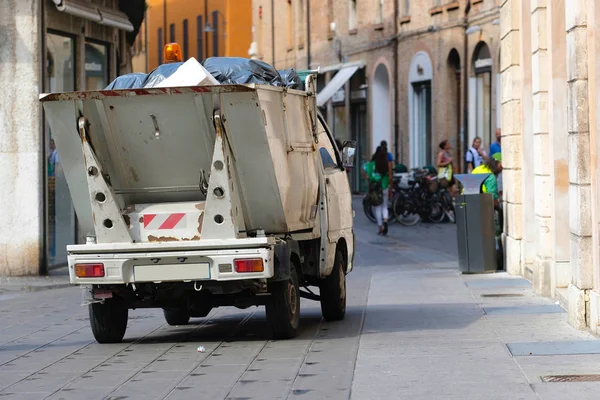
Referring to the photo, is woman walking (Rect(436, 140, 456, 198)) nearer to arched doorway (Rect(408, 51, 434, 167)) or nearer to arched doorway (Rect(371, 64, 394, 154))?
arched doorway (Rect(408, 51, 434, 167))

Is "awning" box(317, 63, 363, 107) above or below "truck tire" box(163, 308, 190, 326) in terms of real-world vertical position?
above

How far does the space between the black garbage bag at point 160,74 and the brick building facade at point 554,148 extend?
11.3 feet

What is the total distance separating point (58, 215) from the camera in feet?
67.3

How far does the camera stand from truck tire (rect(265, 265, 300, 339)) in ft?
37.4

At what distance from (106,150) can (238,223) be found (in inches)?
49.4

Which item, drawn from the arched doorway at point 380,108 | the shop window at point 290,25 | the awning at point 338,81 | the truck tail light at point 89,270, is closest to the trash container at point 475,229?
the truck tail light at point 89,270

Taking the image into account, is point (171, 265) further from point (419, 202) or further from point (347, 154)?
point (419, 202)

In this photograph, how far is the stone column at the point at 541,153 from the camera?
1483cm

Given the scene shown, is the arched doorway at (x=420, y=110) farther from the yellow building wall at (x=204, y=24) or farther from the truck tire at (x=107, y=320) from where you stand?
the truck tire at (x=107, y=320)

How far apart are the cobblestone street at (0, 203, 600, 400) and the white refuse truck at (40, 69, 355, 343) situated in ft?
2.00

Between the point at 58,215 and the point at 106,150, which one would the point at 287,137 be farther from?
the point at 58,215

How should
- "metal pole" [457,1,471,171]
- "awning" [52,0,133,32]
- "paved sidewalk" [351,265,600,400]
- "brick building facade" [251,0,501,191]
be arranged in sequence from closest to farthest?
"paved sidewalk" [351,265,600,400] < "awning" [52,0,133,32] < "brick building facade" [251,0,501,191] < "metal pole" [457,1,471,171]

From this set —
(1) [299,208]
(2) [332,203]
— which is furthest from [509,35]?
(1) [299,208]

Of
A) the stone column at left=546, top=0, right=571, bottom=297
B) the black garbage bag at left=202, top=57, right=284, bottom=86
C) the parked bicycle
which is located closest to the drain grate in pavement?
the black garbage bag at left=202, top=57, right=284, bottom=86
